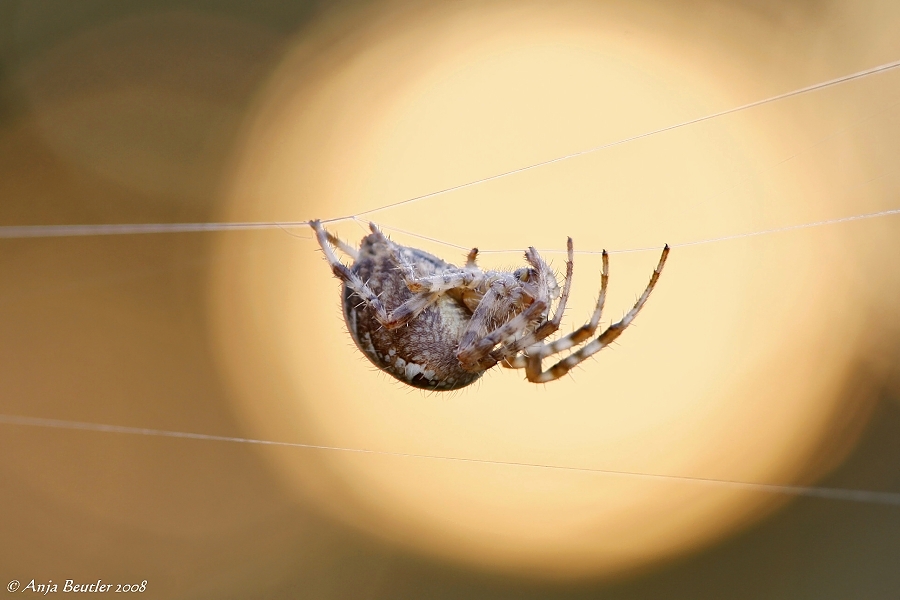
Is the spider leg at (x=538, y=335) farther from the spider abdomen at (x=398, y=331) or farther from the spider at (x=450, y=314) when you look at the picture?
the spider abdomen at (x=398, y=331)

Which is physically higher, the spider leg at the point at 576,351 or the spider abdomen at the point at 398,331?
the spider abdomen at the point at 398,331

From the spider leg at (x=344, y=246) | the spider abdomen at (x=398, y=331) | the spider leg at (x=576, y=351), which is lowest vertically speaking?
the spider leg at (x=576, y=351)

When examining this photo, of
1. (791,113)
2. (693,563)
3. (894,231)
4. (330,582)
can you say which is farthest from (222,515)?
(894,231)

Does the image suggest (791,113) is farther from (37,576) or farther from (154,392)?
(37,576)

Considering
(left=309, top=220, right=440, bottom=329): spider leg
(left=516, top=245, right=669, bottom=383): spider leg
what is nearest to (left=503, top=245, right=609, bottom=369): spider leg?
(left=516, top=245, right=669, bottom=383): spider leg

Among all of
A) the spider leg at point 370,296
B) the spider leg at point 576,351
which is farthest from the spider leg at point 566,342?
the spider leg at point 370,296

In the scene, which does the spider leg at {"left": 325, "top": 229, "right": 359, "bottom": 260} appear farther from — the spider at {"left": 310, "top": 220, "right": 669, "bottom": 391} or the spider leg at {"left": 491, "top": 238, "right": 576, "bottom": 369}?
the spider leg at {"left": 491, "top": 238, "right": 576, "bottom": 369}

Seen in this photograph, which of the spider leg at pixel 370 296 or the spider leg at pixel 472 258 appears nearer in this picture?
the spider leg at pixel 370 296

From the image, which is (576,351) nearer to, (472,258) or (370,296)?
(472,258)
